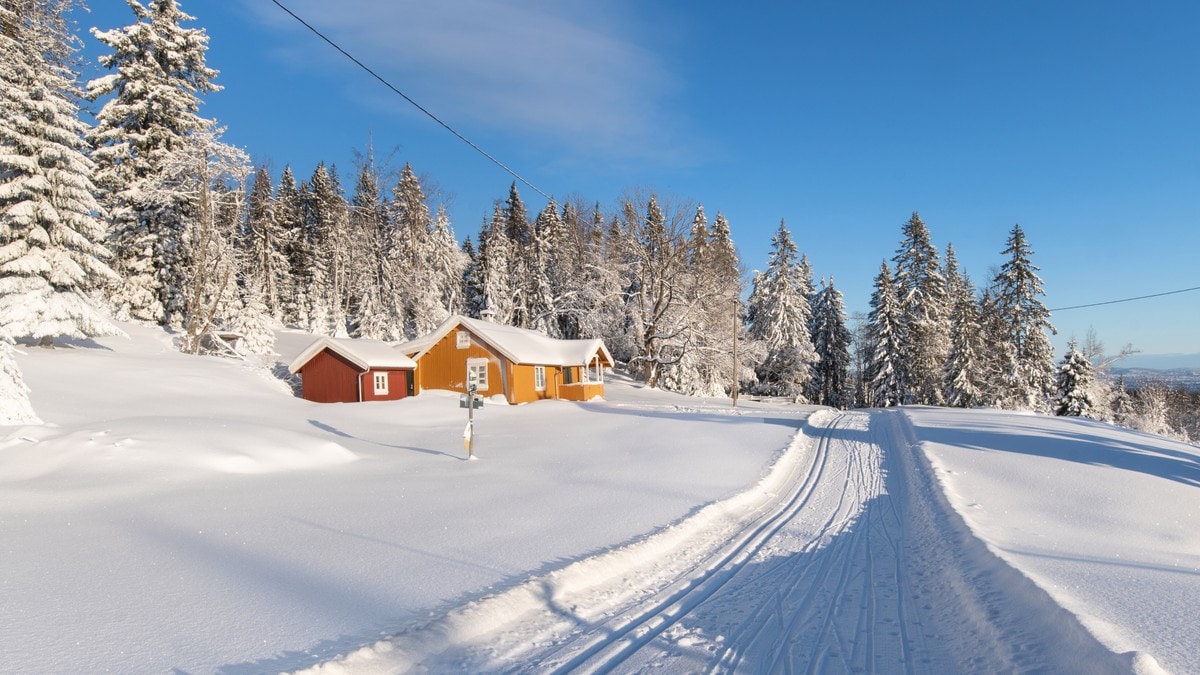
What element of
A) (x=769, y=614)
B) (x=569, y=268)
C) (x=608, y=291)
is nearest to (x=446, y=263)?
(x=569, y=268)

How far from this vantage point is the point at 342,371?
27.9 metres

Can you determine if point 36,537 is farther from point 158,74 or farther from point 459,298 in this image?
point 459,298

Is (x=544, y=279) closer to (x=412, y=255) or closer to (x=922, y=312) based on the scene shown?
(x=412, y=255)

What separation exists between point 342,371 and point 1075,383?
43.2m

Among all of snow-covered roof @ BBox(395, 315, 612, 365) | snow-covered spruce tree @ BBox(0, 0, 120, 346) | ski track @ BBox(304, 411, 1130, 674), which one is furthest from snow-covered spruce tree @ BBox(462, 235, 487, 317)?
ski track @ BBox(304, 411, 1130, 674)

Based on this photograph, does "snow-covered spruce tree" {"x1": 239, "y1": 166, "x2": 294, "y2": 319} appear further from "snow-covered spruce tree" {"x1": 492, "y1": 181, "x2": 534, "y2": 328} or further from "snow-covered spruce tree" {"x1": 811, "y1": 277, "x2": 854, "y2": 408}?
"snow-covered spruce tree" {"x1": 811, "y1": 277, "x2": 854, "y2": 408}

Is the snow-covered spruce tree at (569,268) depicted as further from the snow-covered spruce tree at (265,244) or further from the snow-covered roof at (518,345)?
the snow-covered spruce tree at (265,244)

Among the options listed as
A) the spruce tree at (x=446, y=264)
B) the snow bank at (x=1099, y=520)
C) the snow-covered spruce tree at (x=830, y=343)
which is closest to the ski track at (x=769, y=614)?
the snow bank at (x=1099, y=520)

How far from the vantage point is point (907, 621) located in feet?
17.4

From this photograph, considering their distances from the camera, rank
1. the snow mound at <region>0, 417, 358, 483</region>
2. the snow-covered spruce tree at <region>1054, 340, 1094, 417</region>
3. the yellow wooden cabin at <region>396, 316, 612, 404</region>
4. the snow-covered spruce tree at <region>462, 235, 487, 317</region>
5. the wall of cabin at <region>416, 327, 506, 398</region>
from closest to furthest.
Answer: the snow mound at <region>0, 417, 358, 483</region> < the yellow wooden cabin at <region>396, 316, 612, 404</region> < the wall of cabin at <region>416, 327, 506, 398</region> < the snow-covered spruce tree at <region>1054, 340, 1094, 417</region> < the snow-covered spruce tree at <region>462, 235, 487, 317</region>

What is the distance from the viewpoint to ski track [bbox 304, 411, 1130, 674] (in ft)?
14.5

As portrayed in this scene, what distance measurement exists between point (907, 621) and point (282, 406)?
880 inches

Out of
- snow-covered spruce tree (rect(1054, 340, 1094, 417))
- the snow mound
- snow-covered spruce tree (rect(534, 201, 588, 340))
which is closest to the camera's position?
the snow mound

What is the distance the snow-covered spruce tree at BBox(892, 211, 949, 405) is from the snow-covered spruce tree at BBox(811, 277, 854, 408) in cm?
688
